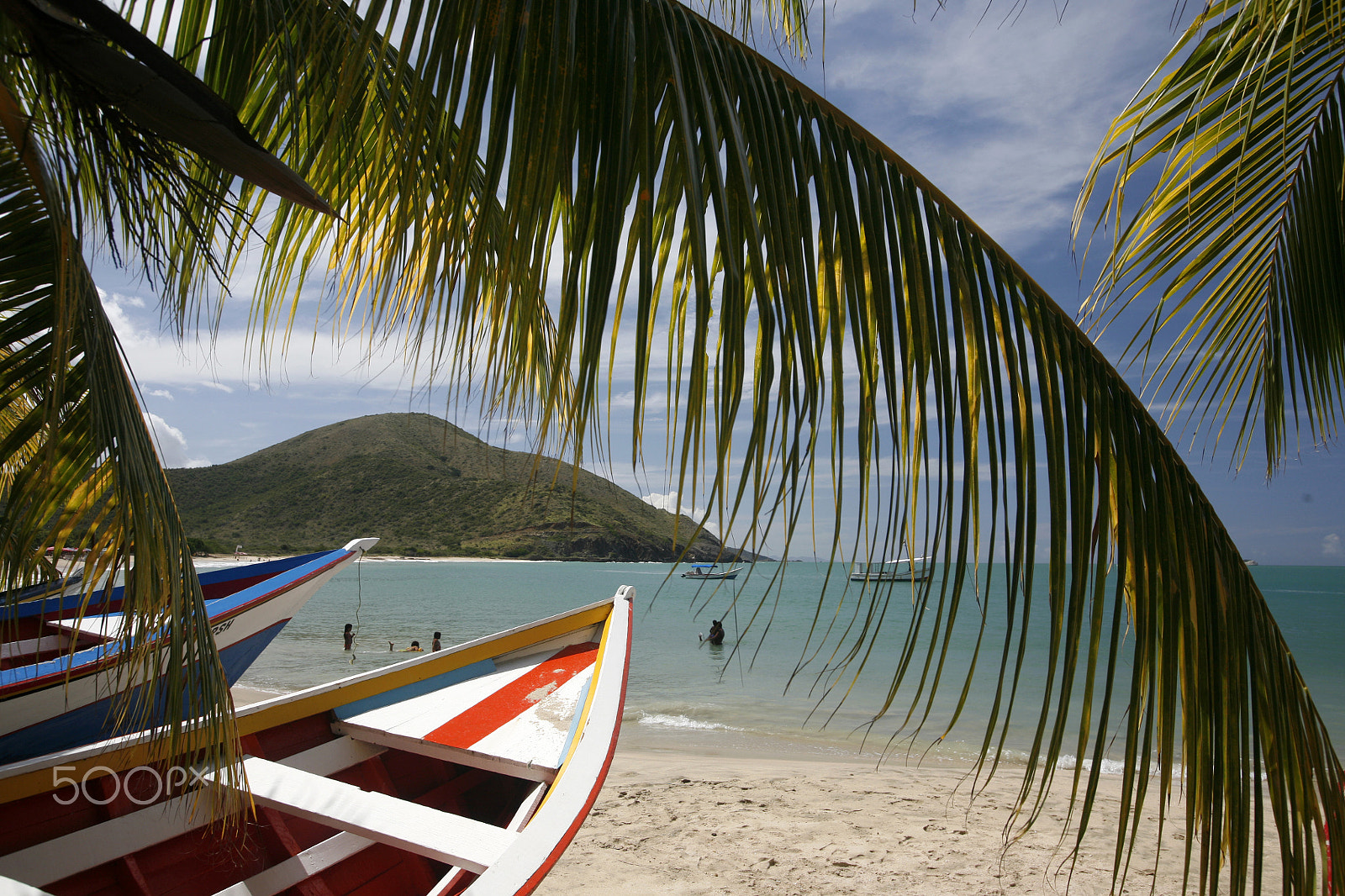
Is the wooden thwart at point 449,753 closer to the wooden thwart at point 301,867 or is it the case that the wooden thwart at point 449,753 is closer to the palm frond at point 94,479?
the wooden thwart at point 301,867

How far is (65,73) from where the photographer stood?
1.10 metres

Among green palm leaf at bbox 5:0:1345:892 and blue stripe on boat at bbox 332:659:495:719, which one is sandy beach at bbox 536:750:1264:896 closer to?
blue stripe on boat at bbox 332:659:495:719

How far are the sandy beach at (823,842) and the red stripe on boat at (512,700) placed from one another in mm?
1666

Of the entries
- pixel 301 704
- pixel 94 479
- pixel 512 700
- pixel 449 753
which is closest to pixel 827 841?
pixel 512 700

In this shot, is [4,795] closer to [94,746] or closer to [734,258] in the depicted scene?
[94,746]

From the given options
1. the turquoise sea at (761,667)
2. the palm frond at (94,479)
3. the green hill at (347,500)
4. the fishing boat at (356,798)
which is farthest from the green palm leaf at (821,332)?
the green hill at (347,500)

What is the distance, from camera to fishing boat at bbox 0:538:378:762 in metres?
3.84

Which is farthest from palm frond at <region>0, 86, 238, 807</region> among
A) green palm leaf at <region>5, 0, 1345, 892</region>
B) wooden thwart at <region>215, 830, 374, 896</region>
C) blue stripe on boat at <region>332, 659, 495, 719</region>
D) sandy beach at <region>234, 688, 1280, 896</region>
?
sandy beach at <region>234, 688, 1280, 896</region>

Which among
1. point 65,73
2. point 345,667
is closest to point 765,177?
point 65,73

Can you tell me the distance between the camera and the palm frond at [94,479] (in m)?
1.84

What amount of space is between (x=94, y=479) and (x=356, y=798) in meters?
1.62

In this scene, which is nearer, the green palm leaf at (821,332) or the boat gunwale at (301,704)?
the green palm leaf at (821,332)

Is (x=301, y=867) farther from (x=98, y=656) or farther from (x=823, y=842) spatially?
(x=823, y=842)

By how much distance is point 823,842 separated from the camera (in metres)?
6.28
